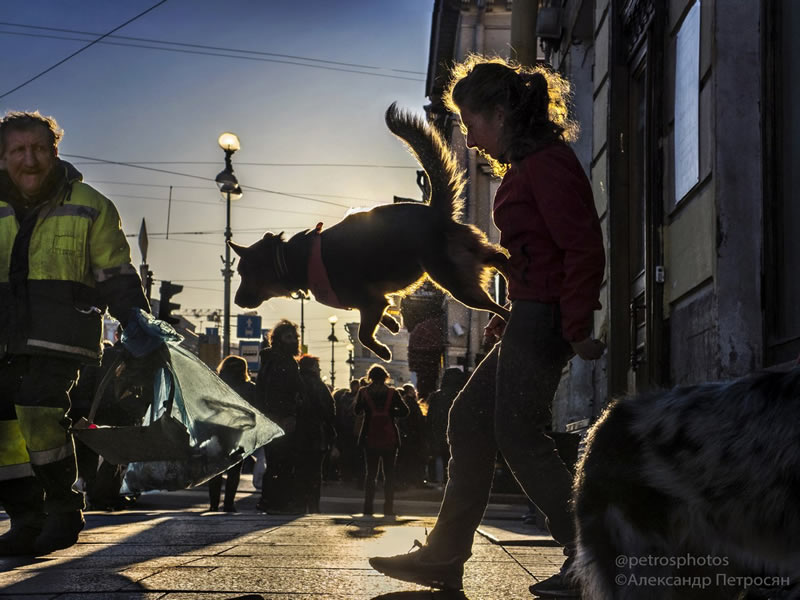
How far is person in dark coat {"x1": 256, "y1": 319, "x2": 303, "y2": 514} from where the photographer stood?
10305 mm

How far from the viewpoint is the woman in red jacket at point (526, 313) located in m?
→ 3.42

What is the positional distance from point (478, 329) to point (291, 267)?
2448 cm

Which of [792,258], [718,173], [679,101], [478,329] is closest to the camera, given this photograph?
[792,258]

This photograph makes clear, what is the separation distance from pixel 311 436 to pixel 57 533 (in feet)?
20.1

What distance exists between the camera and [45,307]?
15.9 ft

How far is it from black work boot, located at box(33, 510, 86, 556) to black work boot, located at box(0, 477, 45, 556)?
0.04 m

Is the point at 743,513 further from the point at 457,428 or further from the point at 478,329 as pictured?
the point at 478,329

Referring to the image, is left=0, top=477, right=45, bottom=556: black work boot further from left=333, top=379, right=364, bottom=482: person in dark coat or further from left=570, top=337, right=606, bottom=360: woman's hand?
left=333, top=379, right=364, bottom=482: person in dark coat

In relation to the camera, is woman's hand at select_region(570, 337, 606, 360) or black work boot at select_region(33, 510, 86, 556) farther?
black work boot at select_region(33, 510, 86, 556)

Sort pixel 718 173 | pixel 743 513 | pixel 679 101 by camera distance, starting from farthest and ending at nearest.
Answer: pixel 679 101, pixel 718 173, pixel 743 513

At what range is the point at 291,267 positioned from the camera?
15.3 feet

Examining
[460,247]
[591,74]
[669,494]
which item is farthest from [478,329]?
[669,494]

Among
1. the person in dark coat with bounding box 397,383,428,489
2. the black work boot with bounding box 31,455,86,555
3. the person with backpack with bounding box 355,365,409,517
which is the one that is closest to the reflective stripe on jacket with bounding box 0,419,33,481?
the black work boot with bounding box 31,455,86,555

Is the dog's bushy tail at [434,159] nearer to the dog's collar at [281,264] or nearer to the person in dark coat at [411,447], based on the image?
the dog's collar at [281,264]
